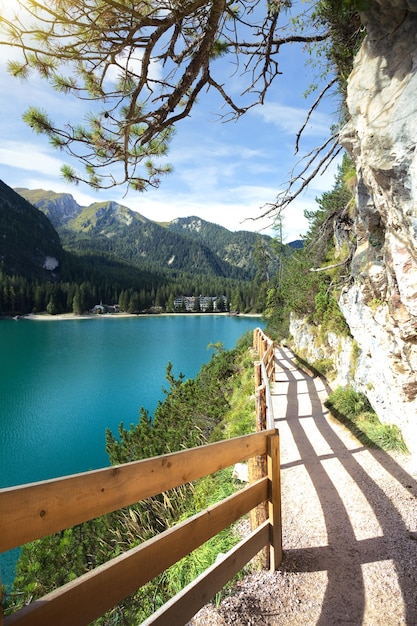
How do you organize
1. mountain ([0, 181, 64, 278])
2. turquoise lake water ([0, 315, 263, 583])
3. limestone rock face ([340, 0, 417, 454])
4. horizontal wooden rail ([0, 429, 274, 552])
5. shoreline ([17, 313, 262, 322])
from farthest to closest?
mountain ([0, 181, 64, 278]) → shoreline ([17, 313, 262, 322]) → turquoise lake water ([0, 315, 263, 583]) → limestone rock face ([340, 0, 417, 454]) → horizontal wooden rail ([0, 429, 274, 552])

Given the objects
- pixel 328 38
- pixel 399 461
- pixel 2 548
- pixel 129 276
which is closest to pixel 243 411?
pixel 399 461

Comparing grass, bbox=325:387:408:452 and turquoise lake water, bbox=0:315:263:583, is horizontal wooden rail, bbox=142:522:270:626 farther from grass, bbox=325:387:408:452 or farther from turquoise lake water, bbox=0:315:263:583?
turquoise lake water, bbox=0:315:263:583

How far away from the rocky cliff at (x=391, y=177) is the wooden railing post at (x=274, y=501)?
90.0 inches

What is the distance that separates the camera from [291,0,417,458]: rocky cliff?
10.3ft

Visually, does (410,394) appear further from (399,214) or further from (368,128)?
(368,128)

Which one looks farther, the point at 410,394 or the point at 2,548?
the point at 410,394

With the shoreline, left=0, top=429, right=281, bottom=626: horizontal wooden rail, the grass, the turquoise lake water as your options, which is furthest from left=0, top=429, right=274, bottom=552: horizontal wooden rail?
the shoreline

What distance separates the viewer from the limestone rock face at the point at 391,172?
3.15m

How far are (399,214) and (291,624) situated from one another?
354 cm

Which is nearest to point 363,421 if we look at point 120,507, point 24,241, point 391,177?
point 391,177

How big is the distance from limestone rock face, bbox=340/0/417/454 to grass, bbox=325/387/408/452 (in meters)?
0.22

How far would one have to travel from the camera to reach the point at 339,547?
3246mm

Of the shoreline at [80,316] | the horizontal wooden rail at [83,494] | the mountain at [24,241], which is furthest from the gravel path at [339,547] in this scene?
the mountain at [24,241]

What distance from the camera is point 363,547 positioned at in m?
3.23
